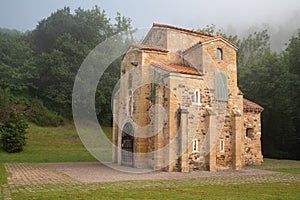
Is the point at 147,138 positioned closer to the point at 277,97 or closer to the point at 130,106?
the point at 130,106

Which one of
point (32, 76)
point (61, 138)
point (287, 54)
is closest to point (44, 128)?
point (61, 138)

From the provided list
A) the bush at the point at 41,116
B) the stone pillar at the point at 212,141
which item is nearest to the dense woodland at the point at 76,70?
the bush at the point at 41,116

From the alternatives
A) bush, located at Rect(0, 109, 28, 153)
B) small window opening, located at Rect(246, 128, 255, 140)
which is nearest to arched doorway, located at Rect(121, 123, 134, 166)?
→ small window opening, located at Rect(246, 128, 255, 140)

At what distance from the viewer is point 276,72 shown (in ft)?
101

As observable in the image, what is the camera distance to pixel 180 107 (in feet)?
58.9

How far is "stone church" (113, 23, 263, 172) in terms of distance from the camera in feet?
58.0

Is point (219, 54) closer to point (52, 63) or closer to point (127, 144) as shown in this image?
point (127, 144)

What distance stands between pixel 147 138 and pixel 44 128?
19.4m

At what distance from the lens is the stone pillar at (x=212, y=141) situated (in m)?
18.3

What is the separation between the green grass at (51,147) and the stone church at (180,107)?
20.6ft

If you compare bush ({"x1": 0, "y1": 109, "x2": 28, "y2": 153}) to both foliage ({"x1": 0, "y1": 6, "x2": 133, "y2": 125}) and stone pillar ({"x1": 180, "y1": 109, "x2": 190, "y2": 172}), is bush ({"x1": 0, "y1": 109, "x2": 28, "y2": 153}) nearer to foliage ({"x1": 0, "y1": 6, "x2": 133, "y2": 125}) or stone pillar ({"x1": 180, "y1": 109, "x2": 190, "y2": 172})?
foliage ({"x1": 0, "y1": 6, "x2": 133, "y2": 125})

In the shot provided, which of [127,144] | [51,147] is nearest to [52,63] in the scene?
[51,147]

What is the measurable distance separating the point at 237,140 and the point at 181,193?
34.5 feet

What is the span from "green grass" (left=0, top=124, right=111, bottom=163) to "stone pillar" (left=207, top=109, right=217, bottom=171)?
37.2ft
